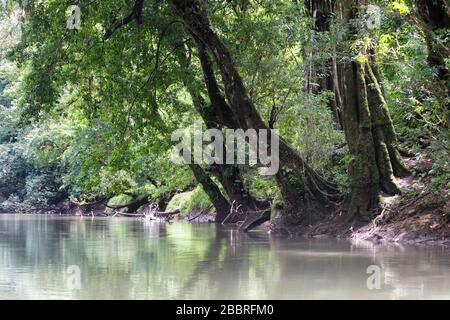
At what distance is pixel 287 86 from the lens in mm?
17641

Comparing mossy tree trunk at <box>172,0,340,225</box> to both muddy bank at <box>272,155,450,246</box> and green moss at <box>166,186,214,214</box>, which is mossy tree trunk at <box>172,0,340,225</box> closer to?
muddy bank at <box>272,155,450,246</box>

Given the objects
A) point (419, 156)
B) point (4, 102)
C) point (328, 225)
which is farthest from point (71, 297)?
point (4, 102)

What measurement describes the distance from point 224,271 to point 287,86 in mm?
9175

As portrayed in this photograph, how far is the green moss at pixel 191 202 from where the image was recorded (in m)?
27.9

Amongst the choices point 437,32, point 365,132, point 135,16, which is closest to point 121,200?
point 365,132

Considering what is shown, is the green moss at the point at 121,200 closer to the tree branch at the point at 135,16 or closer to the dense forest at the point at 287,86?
the dense forest at the point at 287,86

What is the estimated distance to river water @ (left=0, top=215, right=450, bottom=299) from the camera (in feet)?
24.1

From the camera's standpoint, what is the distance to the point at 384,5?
13.9m

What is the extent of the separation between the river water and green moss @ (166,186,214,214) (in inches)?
522

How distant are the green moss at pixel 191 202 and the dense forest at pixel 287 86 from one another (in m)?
7.06

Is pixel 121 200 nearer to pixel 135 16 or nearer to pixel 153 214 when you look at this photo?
pixel 153 214

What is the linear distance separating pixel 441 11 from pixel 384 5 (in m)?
1.48

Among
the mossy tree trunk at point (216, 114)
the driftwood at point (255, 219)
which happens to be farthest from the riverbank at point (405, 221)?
the mossy tree trunk at point (216, 114)

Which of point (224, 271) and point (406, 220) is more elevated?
point (406, 220)
